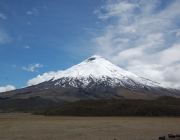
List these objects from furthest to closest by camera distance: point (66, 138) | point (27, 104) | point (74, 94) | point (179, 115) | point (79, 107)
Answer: point (74, 94) → point (27, 104) → point (79, 107) → point (179, 115) → point (66, 138)

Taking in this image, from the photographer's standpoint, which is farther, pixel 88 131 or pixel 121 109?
pixel 121 109

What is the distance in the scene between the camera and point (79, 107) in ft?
220

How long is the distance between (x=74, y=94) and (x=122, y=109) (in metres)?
121

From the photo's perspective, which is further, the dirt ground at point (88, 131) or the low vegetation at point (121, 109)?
the low vegetation at point (121, 109)

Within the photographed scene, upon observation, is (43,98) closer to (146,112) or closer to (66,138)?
(146,112)

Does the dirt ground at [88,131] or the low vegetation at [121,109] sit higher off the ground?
the low vegetation at [121,109]

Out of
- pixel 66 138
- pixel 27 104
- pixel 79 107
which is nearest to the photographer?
pixel 66 138

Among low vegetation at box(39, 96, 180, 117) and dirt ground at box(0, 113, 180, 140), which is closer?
dirt ground at box(0, 113, 180, 140)

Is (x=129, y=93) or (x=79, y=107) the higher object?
(x=129, y=93)

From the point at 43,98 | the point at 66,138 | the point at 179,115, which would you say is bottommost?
the point at 66,138

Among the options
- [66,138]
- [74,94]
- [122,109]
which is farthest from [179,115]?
[74,94]

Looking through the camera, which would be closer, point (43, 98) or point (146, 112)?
point (146, 112)

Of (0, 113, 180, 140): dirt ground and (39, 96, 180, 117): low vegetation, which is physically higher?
(39, 96, 180, 117): low vegetation

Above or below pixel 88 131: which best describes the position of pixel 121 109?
above
